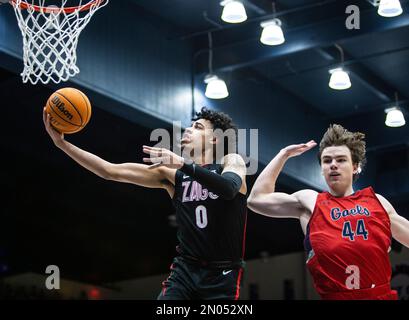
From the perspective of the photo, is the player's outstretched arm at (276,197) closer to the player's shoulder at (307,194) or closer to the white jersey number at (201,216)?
the player's shoulder at (307,194)

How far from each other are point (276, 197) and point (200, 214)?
0.53 meters

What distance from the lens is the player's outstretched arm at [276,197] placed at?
5738 millimetres

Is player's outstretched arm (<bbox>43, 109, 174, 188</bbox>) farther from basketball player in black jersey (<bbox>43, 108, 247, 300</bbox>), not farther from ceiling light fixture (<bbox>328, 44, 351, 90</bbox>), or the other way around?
ceiling light fixture (<bbox>328, 44, 351, 90</bbox>)

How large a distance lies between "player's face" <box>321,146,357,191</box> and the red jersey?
0.40ft

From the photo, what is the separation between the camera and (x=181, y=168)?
17.2 feet

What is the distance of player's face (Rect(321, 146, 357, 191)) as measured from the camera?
5605 mm

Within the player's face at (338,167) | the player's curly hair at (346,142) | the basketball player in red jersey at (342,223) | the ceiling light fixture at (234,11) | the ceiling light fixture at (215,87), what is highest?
the ceiling light fixture at (234,11)

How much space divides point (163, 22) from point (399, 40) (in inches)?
110

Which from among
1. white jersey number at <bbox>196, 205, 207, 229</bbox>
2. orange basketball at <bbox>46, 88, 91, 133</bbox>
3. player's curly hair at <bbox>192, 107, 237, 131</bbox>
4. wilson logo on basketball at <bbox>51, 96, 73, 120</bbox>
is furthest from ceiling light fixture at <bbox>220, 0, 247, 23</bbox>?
white jersey number at <bbox>196, 205, 207, 229</bbox>

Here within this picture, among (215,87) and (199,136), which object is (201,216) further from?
(215,87)

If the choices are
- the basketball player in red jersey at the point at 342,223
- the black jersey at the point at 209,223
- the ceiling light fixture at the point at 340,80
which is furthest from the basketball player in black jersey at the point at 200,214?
the ceiling light fixture at the point at 340,80
